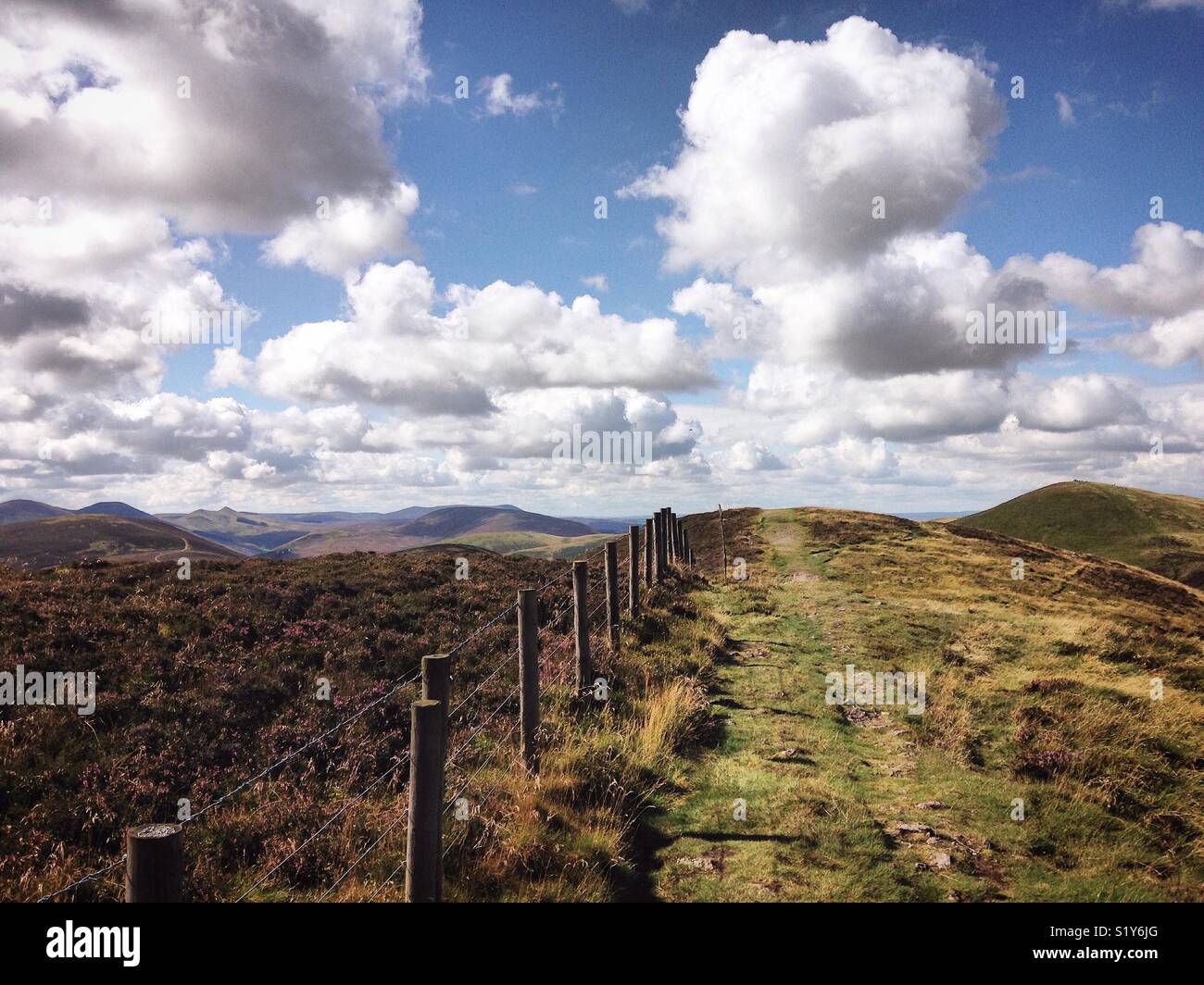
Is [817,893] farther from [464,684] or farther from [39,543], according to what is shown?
[39,543]

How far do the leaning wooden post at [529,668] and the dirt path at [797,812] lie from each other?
A: 191 centimetres

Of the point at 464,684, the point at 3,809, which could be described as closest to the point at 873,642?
the point at 464,684

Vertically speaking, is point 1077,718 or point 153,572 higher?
point 153,572

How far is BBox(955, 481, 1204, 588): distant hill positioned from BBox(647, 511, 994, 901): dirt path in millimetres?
121718

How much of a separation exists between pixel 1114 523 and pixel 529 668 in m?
170

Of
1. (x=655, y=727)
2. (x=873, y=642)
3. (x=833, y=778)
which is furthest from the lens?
(x=873, y=642)

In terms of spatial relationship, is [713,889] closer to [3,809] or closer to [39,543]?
[3,809]

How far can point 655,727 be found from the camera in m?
9.69

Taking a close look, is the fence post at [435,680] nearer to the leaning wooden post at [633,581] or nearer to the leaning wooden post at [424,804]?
the leaning wooden post at [424,804]

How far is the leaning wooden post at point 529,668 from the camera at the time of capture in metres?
8.41

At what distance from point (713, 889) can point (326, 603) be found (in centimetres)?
1563

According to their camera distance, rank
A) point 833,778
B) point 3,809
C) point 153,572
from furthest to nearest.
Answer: point 153,572 < point 833,778 < point 3,809
